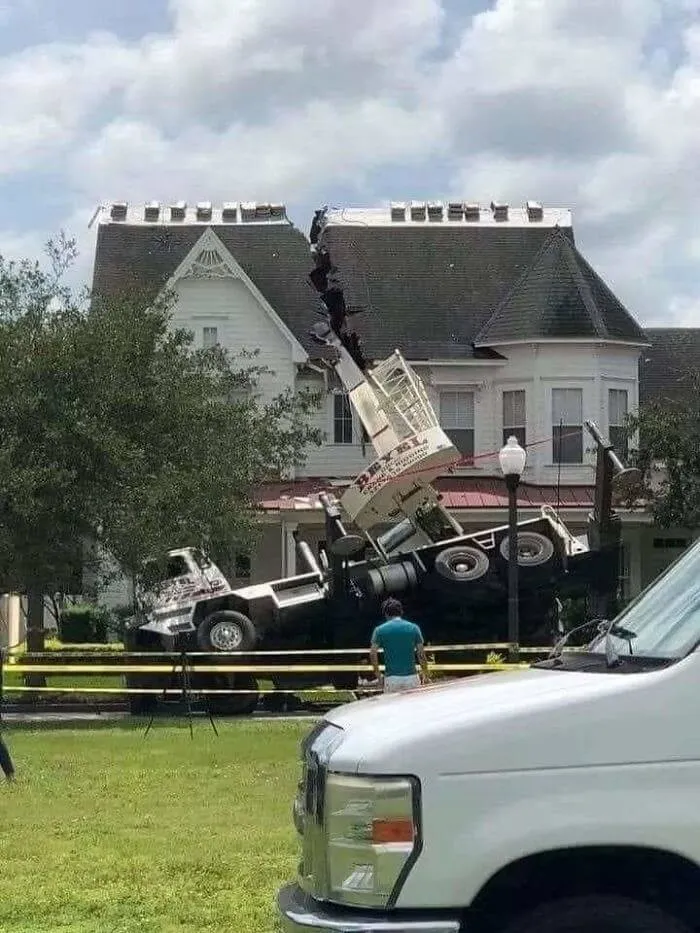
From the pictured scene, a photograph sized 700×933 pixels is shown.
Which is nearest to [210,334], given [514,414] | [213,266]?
[213,266]

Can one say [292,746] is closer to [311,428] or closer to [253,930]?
[253,930]

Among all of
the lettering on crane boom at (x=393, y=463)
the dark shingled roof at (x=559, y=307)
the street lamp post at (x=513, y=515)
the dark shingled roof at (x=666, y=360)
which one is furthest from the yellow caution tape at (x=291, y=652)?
the dark shingled roof at (x=666, y=360)

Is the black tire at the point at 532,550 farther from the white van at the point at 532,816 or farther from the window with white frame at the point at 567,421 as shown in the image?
the white van at the point at 532,816

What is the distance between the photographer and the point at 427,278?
3806cm

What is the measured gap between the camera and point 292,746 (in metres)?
17.9

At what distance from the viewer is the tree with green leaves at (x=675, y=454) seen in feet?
99.4

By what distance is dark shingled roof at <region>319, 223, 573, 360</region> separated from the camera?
120 ft

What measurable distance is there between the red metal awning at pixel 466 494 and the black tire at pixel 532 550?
380 inches

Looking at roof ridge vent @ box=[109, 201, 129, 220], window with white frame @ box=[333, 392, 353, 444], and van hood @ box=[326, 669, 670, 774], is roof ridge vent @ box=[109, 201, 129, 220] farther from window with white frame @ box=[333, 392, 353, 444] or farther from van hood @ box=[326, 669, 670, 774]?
van hood @ box=[326, 669, 670, 774]

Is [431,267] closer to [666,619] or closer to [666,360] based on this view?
[666,360]

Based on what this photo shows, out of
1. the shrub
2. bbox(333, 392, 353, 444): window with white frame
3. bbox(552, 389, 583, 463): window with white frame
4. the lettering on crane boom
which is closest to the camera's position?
the lettering on crane boom

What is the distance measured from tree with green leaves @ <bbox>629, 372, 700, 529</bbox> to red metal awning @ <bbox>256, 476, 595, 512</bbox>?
2861 millimetres

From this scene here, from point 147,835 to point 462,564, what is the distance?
1303 cm

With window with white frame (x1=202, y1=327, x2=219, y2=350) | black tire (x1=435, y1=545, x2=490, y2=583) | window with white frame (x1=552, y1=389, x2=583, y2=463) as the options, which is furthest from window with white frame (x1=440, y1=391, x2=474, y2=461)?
black tire (x1=435, y1=545, x2=490, y2=583)
